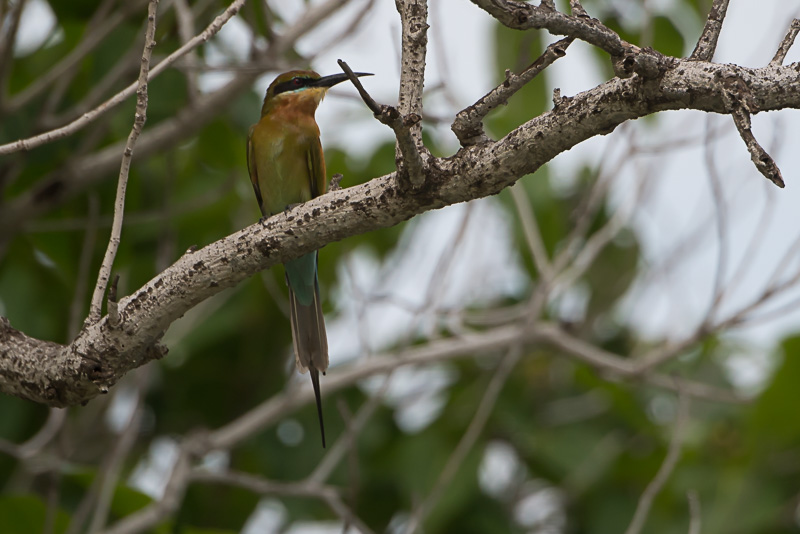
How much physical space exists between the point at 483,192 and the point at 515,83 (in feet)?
0.71

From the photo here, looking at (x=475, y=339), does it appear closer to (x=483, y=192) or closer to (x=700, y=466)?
(x=700, y=466)

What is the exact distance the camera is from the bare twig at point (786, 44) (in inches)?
64.2

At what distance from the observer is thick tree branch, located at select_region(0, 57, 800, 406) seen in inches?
63.8

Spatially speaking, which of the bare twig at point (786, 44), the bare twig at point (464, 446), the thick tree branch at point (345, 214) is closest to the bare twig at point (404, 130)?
the thick tree branch at point (345, 214)

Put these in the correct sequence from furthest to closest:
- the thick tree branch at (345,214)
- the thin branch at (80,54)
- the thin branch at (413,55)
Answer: the thin branch at (80,54), the thin branch at (413,55), the thick tree branch at (345,214)

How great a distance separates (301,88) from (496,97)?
2.32m

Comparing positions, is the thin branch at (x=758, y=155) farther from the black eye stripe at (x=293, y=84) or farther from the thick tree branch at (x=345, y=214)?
the black eye stripe at (x=293, y=84)

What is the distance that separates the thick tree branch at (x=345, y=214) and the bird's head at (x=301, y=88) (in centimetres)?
197

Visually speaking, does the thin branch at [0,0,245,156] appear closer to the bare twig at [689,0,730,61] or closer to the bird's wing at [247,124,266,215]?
the bare twig at [689,0,730,61]

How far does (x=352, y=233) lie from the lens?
198 cm

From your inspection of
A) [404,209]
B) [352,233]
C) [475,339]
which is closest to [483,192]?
[404,209]

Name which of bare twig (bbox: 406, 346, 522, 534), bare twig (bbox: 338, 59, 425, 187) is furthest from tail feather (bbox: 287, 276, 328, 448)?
bare twig (bbox: 338, 59, 425, 187)

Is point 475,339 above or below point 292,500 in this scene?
above

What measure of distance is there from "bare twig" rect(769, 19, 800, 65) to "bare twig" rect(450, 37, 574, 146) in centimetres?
36
